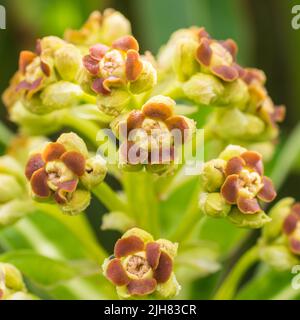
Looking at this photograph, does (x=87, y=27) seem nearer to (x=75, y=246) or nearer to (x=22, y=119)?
(x=22, y=119)

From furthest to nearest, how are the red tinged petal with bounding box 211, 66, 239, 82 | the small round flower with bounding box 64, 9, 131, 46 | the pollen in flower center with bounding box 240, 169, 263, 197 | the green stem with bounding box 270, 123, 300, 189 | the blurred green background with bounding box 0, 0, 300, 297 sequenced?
the blurred green background with bounding box 0, 0, 300, 297 < the green stem with bounding box 270, 123, 300, 189 < the small round flower with bounding box 64, 9, 131, 46 < the red tinged petal with bounding box 211, 66, 239, 82 < the pollen in flower center with bounding box 240, 169, 263, 197

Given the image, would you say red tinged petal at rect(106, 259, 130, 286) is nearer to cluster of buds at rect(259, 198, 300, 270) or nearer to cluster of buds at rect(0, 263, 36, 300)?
cluster of buds at rect(0, 263, 36, 300)

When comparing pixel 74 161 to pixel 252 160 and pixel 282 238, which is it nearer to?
pixel 252 160

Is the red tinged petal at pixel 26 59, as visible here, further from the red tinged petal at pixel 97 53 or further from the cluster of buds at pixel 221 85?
the cluster of buds at pixel 221 85

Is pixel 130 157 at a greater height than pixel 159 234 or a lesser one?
greater

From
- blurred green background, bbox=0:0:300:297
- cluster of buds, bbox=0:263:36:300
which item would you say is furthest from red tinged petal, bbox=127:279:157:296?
blurred green background, bbox=0:0:300:297
